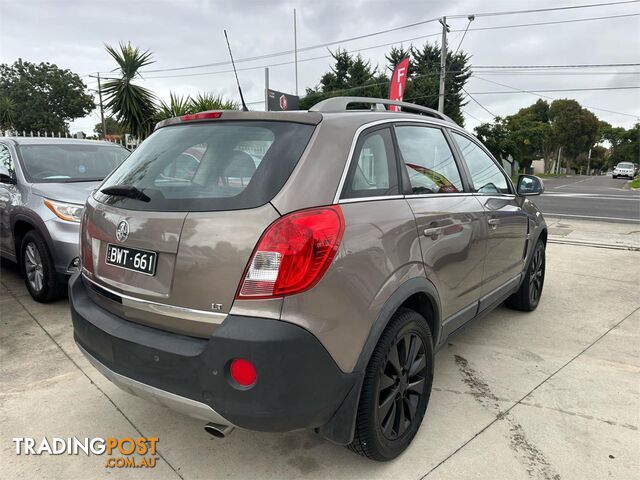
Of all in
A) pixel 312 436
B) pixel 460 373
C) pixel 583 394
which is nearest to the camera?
pixel 312 436

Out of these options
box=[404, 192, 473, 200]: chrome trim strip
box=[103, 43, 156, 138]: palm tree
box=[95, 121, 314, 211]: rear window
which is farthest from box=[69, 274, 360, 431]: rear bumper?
box=[103, 43, 156, 138]: palm tree

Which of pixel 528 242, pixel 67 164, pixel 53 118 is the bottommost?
pixel 528 242

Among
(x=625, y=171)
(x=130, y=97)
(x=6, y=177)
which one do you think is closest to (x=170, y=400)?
(x=6, y=177)

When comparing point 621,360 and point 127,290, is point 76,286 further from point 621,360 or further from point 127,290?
point 621,360

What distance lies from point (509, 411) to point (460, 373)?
1.67 feet

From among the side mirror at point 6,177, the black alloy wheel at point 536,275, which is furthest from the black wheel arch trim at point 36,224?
the black alloy wheel at point 536,275

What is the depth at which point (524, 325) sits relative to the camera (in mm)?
4164

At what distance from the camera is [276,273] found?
1.74 m

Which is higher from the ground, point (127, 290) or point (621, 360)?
point (127, 290)

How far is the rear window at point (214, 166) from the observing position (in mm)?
1884

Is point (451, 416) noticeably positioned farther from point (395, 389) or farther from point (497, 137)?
point (497, 137)

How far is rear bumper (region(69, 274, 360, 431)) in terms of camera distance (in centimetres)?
171

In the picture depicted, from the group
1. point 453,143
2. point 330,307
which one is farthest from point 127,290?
point 453,143

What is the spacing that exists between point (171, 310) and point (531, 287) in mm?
3595
